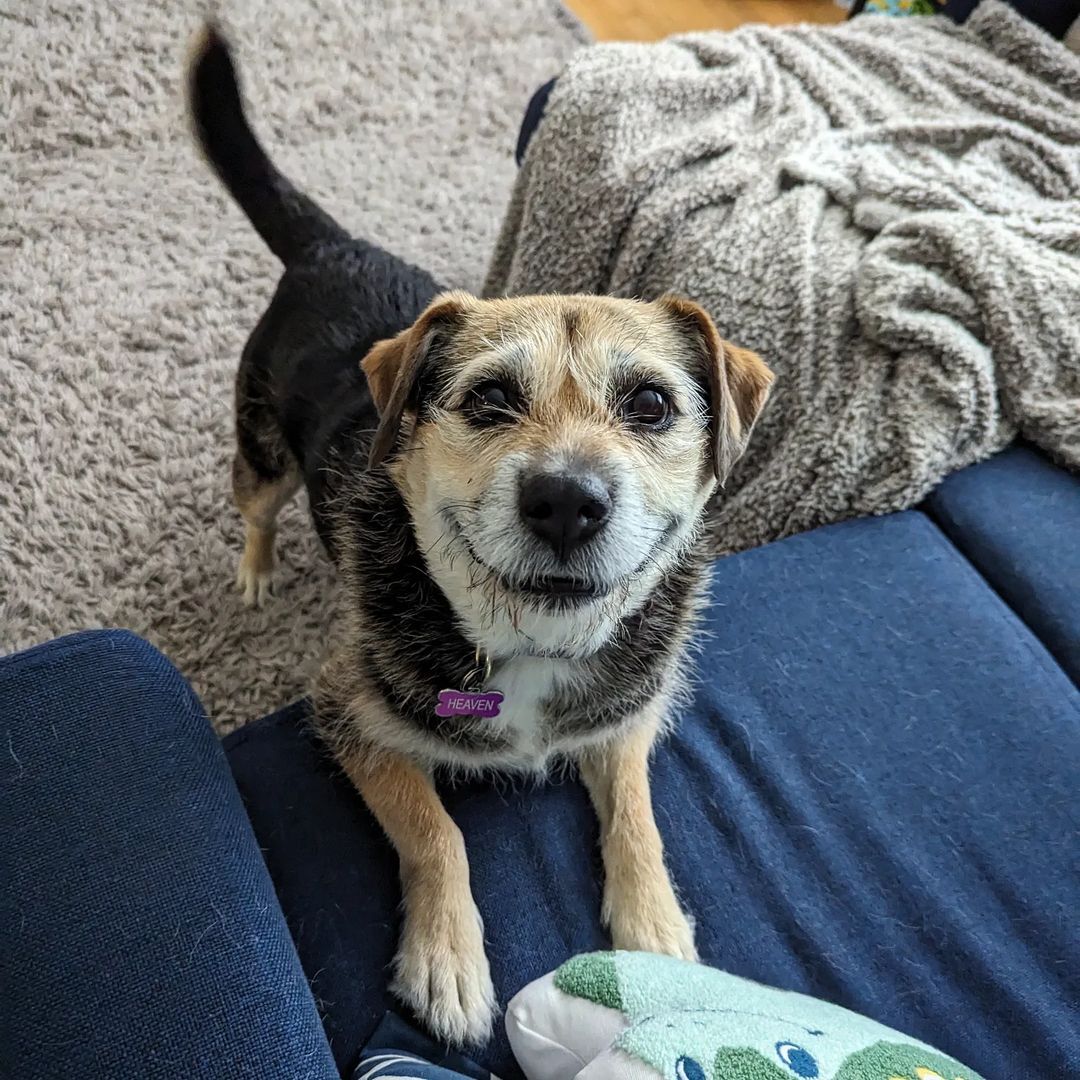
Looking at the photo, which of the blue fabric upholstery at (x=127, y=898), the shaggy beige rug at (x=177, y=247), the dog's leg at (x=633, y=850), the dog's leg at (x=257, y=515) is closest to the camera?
the blue fabric upholstery at (x=127, y=898)

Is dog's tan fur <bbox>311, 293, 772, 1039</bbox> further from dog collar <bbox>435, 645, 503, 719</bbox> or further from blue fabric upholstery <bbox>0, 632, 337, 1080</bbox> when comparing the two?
blue fabric upholstery <bbox>0, 632, 337, 1080</bbox>

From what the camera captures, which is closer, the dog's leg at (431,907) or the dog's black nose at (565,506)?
the dog's black nose at (565,506)

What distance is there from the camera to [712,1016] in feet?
3.20

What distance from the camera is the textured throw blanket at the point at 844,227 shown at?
1717 millimetres

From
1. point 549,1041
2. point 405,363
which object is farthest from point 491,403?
point 549,1041

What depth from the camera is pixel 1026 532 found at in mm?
1639

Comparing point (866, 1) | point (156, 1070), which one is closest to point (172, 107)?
point (866, 1)

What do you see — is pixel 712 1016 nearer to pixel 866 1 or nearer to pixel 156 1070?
pixel 156 1070

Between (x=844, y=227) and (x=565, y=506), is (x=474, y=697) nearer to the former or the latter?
(x=565, y=506)

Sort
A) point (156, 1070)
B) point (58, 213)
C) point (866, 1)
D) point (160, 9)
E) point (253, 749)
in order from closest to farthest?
point (156, 1070) → point (253, 749) → point (58, 213) → point (160, 9) → point (866, 1)

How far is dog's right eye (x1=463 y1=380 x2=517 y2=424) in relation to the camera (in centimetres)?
117

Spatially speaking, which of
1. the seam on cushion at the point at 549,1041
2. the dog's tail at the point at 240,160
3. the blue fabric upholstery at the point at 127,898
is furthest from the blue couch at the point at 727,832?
the dog's tail at the point at 240,160

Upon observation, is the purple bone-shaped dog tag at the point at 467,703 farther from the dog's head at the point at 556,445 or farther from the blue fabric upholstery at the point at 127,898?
the blue fabric upholstery at the point at 127,898

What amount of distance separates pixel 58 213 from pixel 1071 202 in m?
2.83
